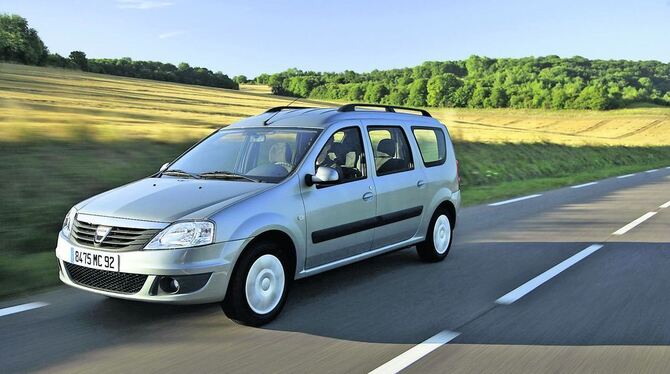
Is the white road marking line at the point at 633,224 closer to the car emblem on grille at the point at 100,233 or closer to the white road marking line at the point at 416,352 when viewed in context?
the white road marking line at the point at 416,352

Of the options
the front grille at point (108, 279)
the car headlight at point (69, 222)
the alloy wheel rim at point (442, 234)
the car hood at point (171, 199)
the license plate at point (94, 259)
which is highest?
the car hood at point (171, 199)

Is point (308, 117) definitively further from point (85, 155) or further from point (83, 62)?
point (83, 62)

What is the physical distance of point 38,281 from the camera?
19.4 feet

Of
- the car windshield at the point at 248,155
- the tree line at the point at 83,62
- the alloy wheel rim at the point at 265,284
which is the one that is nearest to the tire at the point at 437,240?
the car windshield at the point at 248,155

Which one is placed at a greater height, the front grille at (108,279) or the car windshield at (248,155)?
the car windshield at (248,155)

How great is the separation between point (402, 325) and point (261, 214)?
1.37 metres

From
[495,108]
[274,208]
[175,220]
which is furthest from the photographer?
[495,108]

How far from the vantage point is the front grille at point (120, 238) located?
4383 millimetres

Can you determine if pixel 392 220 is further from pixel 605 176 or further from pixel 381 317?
pixel 605 176

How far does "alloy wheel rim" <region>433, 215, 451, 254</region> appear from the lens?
281 inches

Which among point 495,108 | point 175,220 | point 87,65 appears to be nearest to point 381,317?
point 175,220

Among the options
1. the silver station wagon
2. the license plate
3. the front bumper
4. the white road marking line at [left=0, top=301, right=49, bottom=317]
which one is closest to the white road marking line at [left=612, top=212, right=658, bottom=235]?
the silver station wagon

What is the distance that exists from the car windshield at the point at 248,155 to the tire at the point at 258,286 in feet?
2.27

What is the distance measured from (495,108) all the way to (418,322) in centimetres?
7134
